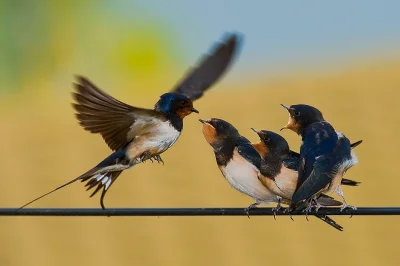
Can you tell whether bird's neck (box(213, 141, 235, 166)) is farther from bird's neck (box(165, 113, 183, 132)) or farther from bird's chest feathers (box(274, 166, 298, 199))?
bird's chest feathers (box(274, 166, 298, 199))

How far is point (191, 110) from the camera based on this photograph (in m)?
5.16

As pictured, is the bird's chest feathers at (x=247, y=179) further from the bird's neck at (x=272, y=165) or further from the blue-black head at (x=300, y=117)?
the blue-black head at (x=300, y=117)

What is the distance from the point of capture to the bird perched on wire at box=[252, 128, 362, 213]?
4.77 metres

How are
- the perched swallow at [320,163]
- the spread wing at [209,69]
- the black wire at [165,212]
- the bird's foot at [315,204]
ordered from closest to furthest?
the black wire at [165,212] < the perched swallow at [320,163] < the bird's foot at [315,204] < the spread wing at [209,69]

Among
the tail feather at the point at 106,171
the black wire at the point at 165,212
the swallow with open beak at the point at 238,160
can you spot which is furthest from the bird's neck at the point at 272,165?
the tail feather at the point at 106,171

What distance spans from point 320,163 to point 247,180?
56 cm

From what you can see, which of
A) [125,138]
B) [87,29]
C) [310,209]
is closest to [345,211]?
[310,209]

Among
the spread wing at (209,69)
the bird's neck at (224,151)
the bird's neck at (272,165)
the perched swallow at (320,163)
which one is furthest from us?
the spread wing at (209,69)

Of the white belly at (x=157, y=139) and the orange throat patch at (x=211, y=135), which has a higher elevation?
the white belly at (x=157, y=139)

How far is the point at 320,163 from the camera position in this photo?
4.55 m

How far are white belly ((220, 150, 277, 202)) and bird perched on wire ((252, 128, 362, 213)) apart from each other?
104 millimetres

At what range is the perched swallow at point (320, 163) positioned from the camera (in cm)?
438
